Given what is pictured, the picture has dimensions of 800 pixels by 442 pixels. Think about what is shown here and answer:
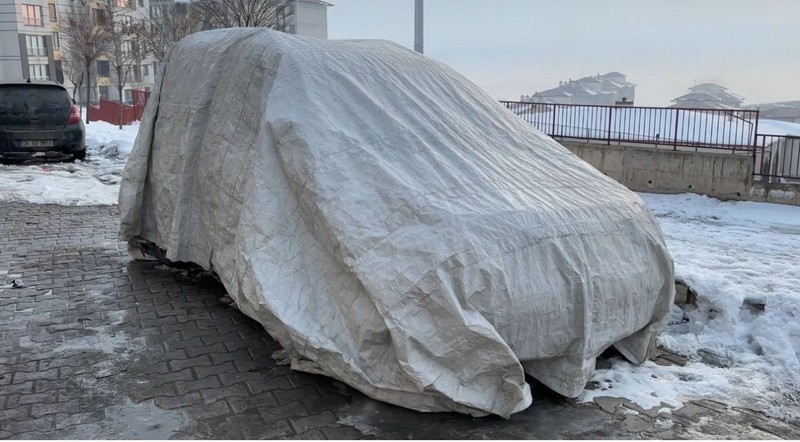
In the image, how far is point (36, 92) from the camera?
42.0 ft

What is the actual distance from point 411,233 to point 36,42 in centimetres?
5764

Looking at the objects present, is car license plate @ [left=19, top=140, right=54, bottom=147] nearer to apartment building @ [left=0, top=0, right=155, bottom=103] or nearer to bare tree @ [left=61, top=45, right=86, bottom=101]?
bare tree @ [left=61, top=45, right=86, bottom=101]

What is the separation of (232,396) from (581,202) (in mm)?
2408

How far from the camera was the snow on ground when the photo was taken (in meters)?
10.4

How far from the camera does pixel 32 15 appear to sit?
51500 millimetres

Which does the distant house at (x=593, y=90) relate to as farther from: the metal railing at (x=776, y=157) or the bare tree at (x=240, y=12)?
the metal railing at (x=776, y=157)

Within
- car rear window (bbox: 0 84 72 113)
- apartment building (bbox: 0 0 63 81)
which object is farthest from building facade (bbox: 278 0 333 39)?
car rear window (bbox: 0 84 72 113)

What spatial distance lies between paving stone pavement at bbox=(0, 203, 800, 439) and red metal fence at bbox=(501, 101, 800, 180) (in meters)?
6.13

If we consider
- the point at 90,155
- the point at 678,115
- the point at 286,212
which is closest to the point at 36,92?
the point at 90,155

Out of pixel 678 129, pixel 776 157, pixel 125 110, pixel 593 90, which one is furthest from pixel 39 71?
pixel 776 157

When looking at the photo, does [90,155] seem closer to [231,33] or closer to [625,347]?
[231,33]

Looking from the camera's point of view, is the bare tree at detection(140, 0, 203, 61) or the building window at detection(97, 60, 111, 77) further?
the building window at detection(97, 60, 111, 77)

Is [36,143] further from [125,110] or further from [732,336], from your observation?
[125,110]

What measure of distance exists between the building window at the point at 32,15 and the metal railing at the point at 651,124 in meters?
→ 48.8
